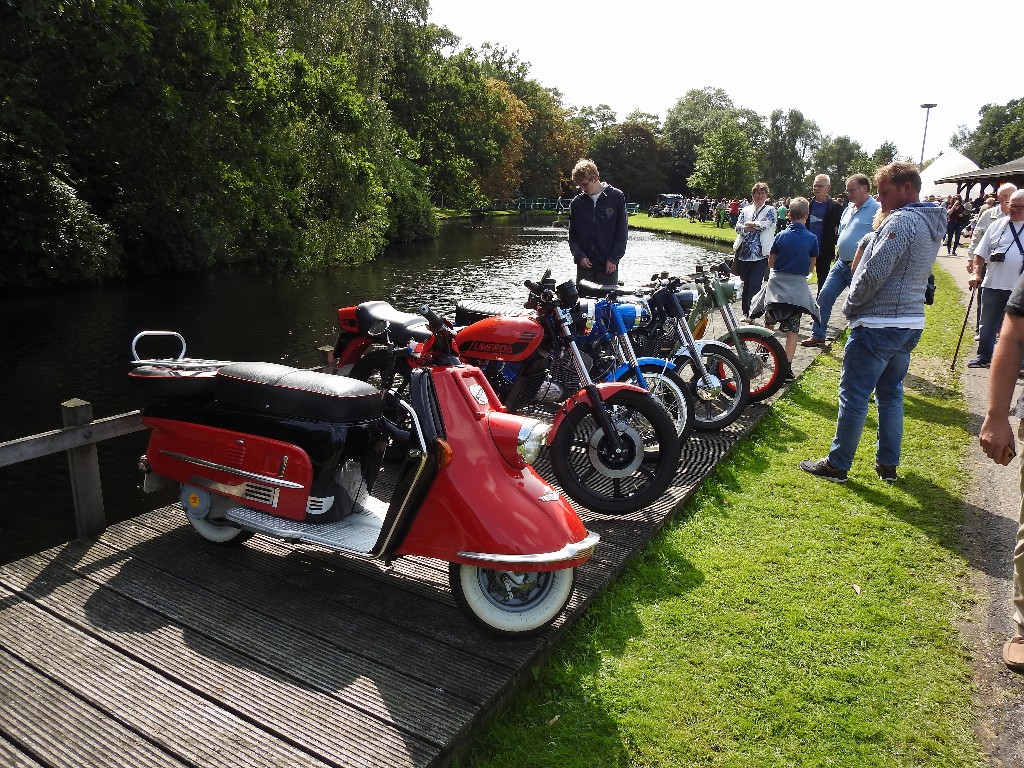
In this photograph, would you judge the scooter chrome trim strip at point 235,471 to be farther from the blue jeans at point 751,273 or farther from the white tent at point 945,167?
the white tent at point 945,167

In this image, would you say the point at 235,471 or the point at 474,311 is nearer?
the point at 235,471

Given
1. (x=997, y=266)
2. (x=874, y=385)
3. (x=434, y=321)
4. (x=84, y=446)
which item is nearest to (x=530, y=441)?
(x=434, y=321)

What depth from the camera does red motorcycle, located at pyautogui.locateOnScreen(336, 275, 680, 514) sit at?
13.8 ft

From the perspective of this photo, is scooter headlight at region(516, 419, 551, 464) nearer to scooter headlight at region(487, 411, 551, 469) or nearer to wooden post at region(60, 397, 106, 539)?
scooter headlight at region(487, 411, 551, 469)

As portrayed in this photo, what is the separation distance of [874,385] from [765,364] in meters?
1.89

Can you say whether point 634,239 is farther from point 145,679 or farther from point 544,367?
point 145,679

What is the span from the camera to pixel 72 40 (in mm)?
11281

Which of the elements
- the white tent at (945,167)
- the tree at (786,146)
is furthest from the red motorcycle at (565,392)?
the tree at (786,146)

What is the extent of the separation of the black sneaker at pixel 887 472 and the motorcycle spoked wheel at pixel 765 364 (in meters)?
1.55

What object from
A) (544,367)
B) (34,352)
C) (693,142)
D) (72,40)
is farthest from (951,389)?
(693,142)

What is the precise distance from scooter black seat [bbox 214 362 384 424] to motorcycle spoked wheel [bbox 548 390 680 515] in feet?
4.16

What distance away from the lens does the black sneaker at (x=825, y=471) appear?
5.08 meters

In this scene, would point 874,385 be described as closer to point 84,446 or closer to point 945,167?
point 84,446

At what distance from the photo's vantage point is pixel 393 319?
4.32m
